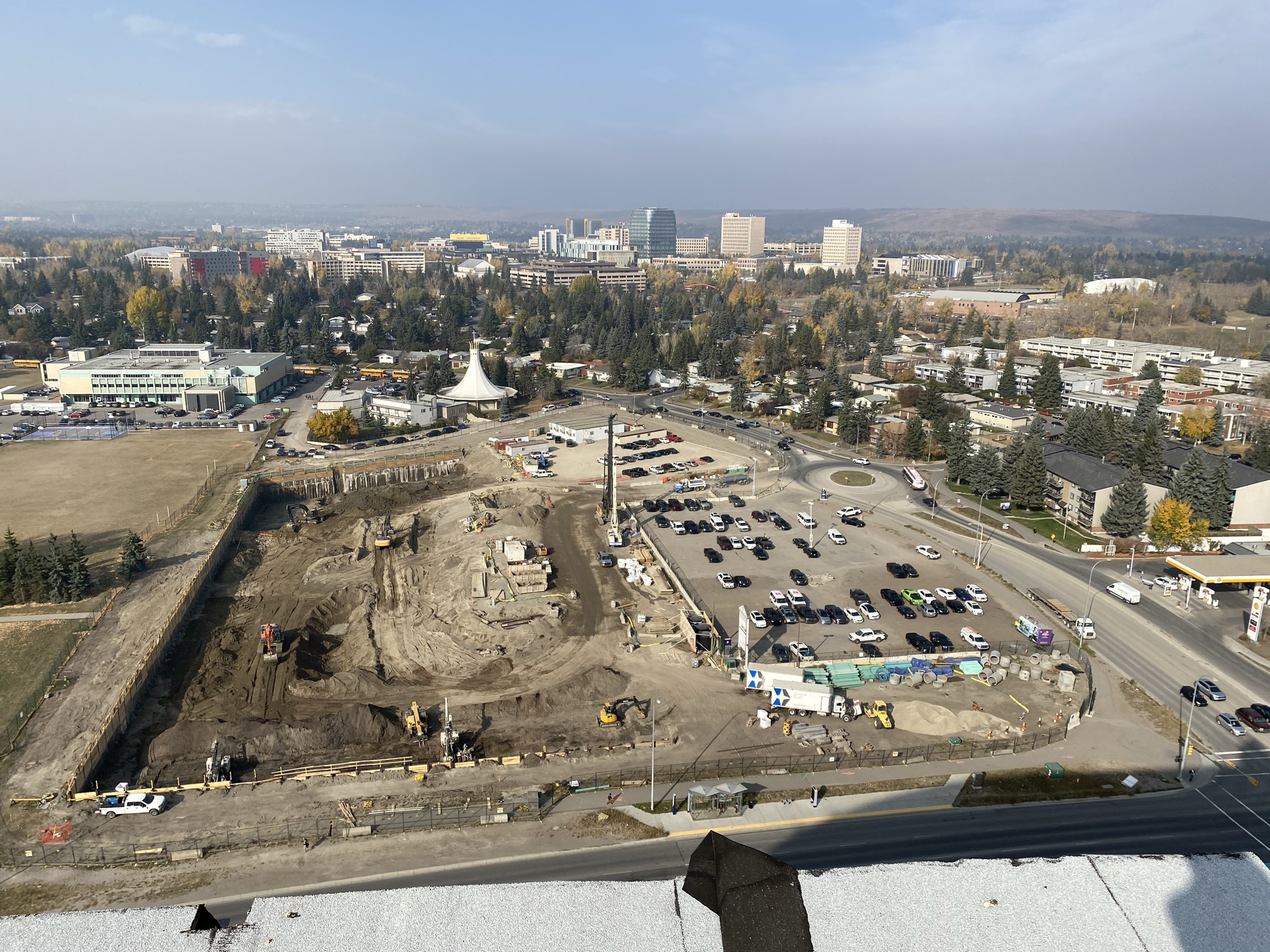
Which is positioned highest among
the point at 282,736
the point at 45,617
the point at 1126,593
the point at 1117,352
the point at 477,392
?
the point at 1117,352

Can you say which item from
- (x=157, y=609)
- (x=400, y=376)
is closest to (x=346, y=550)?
(x=157, y=609)

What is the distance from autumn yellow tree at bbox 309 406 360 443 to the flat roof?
2023 inches

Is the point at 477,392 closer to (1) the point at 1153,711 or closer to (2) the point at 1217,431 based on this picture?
(1) the point at 1153,711

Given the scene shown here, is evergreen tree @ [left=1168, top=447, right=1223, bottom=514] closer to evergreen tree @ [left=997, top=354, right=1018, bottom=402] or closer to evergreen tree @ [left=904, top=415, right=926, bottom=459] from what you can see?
evergreen tree @ [left=904, top=415, right=926, bottom=459]

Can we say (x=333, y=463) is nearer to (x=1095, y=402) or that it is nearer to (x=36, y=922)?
(x=36, y=922)

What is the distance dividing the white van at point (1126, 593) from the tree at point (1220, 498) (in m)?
10.5

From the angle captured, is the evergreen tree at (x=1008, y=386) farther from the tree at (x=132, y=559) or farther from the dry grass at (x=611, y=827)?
the tree at (x=132, y=559)

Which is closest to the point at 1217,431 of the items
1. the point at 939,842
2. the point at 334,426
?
the point at 939,842

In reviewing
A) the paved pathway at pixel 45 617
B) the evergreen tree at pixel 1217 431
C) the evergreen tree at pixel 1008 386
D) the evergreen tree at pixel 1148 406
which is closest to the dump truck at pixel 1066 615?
the evergreen tree at pixel 1148 406

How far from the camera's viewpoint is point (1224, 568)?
33.5 m

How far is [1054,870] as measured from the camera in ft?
42.3

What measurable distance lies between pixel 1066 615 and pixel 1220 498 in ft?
51.6

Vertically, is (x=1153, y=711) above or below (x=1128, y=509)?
below

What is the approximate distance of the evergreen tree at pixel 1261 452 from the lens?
48.4 m
